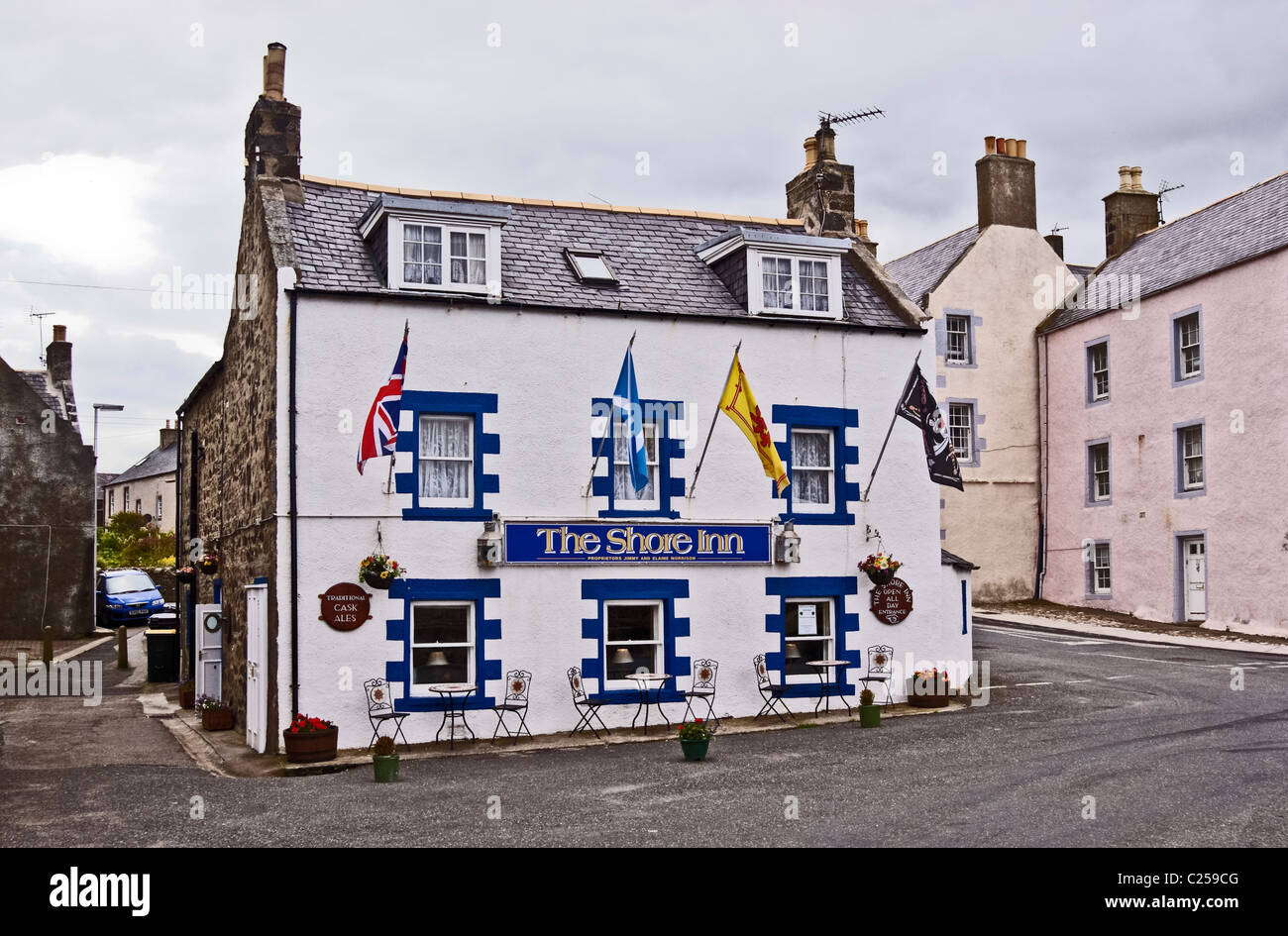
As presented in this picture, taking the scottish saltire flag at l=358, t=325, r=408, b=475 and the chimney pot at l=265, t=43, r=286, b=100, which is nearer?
the scottish saltire flag at l=358, t=325, r=408, b=475

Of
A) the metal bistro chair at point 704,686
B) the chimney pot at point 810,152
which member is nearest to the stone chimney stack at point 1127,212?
the chimney pot at point 810,152

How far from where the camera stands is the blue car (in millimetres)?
35156

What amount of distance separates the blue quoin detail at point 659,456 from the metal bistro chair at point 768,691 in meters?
2.51

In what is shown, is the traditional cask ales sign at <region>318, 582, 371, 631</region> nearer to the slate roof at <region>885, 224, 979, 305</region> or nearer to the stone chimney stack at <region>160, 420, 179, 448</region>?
the slate roof at <region>885, 224, 979, 305</region>

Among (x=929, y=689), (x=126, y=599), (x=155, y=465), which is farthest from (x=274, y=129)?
(x=155, y=465)

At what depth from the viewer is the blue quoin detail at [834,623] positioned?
736 inches

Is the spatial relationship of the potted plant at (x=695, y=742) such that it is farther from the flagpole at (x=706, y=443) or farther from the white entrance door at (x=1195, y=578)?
the white entrance door at (x=1195, y=578)

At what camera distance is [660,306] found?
1889cm

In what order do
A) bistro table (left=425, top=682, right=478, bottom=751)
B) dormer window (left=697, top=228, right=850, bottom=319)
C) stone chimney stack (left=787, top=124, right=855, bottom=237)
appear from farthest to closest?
stone chimney stack (left=787, top=124, right=855, bottom=237)
dormer window (left=697, top=228, right=850, bottom=319)
bistro table (left=425, top=682, right=478, bottom=751)

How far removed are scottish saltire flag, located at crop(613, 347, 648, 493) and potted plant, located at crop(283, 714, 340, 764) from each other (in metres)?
5.10

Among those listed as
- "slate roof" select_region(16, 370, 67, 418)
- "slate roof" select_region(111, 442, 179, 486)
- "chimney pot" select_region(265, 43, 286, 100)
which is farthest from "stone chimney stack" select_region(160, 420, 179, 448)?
"chimney pot" select_region(265, 43, 286, 100)

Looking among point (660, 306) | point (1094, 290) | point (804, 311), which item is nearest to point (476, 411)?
point (660, 306)

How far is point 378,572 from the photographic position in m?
16.3

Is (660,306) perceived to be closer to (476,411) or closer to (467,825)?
(476,411)
